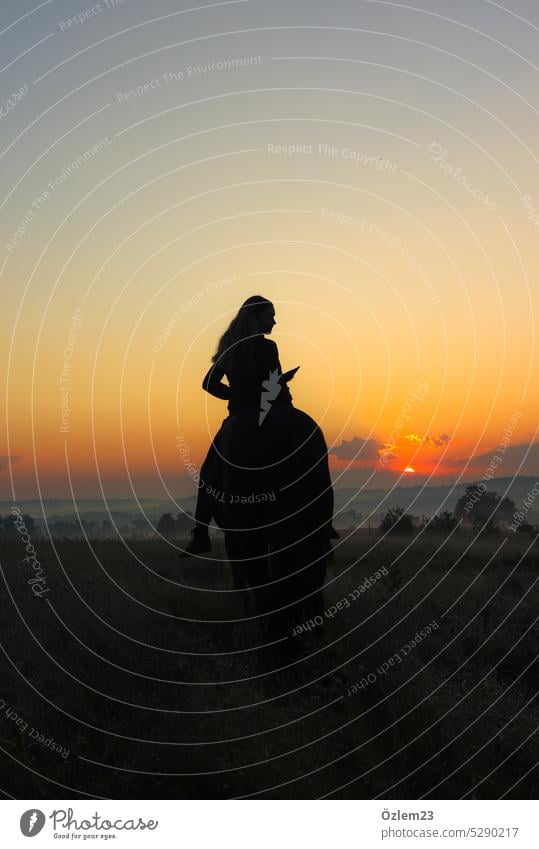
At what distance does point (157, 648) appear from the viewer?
12125mm

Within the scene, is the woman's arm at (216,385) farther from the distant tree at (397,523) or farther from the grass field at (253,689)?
the distant tree at (397,523)

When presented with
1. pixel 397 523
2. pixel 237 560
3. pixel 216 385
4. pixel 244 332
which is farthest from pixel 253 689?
pixel 397 523

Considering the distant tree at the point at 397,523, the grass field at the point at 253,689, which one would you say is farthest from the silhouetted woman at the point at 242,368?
the distant tree at the point at 397,523

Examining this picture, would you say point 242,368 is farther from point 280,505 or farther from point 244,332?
point 280,505

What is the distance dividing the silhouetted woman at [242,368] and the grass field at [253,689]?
2004 mm

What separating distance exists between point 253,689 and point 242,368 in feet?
12.1

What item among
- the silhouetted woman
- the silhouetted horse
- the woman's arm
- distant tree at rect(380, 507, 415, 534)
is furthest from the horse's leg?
distant tree at rect(380, 507, 415, 534)

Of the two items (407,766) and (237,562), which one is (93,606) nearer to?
(237,562)

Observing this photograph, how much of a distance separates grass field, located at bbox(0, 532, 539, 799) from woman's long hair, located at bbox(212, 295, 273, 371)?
3304 mm

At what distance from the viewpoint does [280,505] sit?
1150 centimetres

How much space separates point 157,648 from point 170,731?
2284mm

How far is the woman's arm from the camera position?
11.9 meters

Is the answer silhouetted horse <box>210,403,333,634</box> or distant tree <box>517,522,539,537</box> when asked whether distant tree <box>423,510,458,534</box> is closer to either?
distant tree <box>517,522,539,537</box>

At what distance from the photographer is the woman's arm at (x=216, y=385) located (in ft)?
39.1
